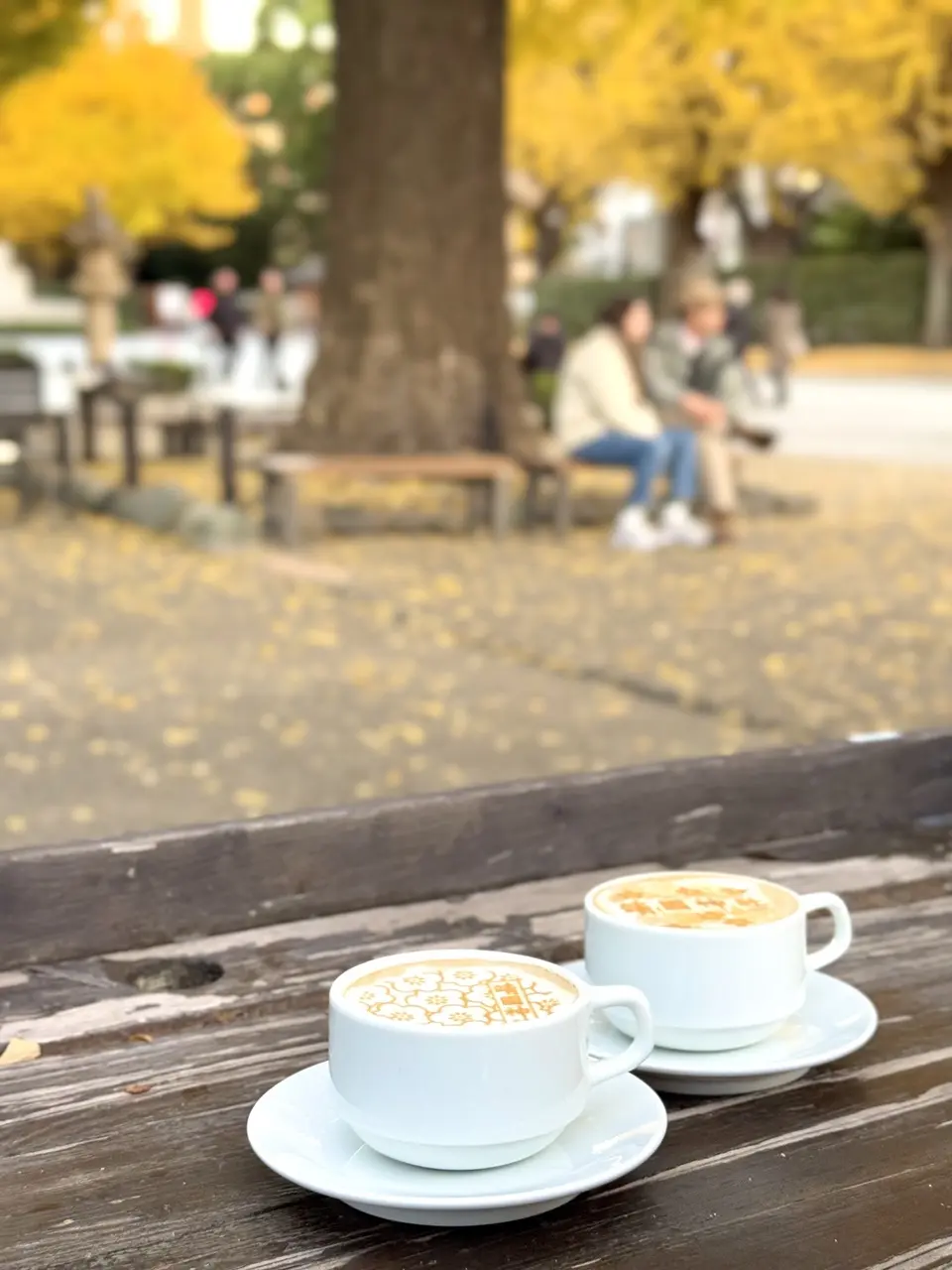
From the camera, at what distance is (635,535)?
10.2m

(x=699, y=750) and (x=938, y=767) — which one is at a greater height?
(x=938, y=767)

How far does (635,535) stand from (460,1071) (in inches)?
364

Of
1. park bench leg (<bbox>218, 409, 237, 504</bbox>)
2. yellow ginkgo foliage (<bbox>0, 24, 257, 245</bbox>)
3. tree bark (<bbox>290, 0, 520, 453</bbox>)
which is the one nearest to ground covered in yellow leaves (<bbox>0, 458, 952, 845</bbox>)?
park bench leg (<bbox>218, 409, 237, 504</bbox>)

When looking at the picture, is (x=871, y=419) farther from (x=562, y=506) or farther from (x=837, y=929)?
(x=837, y=929)

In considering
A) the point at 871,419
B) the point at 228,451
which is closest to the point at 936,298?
the point at 871,419

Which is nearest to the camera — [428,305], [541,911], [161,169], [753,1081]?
[753,1081]

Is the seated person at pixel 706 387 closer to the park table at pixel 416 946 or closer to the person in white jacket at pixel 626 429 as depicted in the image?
the person in white jacket at pixel 626 429

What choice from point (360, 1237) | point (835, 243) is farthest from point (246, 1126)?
point (835, 243)

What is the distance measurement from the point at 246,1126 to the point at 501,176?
11201mm

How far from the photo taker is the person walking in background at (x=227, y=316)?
94.9 ft

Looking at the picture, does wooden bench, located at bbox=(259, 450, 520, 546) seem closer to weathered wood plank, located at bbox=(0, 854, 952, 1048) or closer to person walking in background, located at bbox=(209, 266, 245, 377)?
weathered wood plank, located at bbox=(0, 854, 952, 1048)

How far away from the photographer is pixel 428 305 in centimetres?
1173

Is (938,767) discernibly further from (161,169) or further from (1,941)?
(161,169)

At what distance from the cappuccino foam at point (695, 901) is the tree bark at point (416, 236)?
10270 mm
